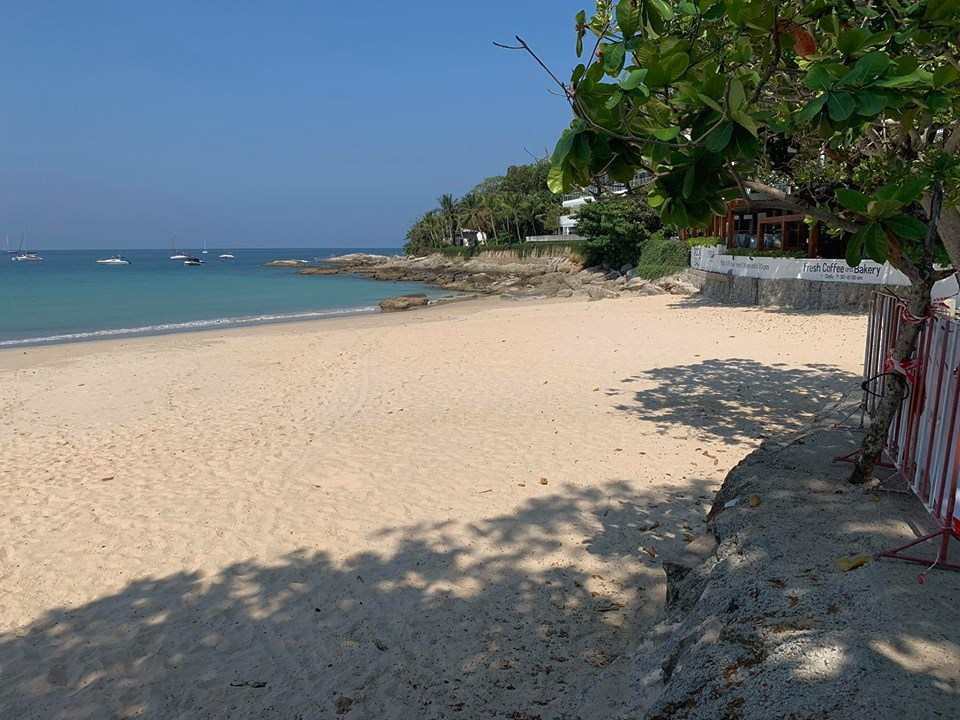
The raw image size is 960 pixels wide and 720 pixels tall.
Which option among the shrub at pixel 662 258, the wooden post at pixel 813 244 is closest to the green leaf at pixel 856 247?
the wooden post at pixel 813 244

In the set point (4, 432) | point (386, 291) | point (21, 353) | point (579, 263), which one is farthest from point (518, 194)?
point (4, 432)

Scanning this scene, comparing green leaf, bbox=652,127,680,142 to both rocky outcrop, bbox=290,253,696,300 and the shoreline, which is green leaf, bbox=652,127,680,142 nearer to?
the shoreline

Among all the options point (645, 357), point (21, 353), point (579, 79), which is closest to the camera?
point (579, 79)

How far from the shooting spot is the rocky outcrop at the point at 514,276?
33531 millimetres

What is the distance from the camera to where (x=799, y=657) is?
2412mm

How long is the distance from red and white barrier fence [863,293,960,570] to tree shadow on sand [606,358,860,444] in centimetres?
340

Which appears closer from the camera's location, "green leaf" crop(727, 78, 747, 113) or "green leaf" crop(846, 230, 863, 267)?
"green leaf" crop(727, 78, 747, 113)

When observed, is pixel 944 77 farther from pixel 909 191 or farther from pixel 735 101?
pixel 735 101

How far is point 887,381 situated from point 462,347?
11775mm

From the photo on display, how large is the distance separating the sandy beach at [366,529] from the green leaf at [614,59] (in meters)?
2.72

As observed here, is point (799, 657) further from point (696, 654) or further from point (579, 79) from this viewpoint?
point (579, 79)

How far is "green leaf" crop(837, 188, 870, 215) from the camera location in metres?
2.58

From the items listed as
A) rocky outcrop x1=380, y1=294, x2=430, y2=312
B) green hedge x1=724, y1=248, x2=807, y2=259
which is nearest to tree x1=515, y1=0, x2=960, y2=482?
green hedge x1=724, y1=248, x2=807, y2=259

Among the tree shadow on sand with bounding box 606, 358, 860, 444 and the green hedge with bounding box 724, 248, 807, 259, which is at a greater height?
the green hedge with bounding box 724, 248, 807, 259
